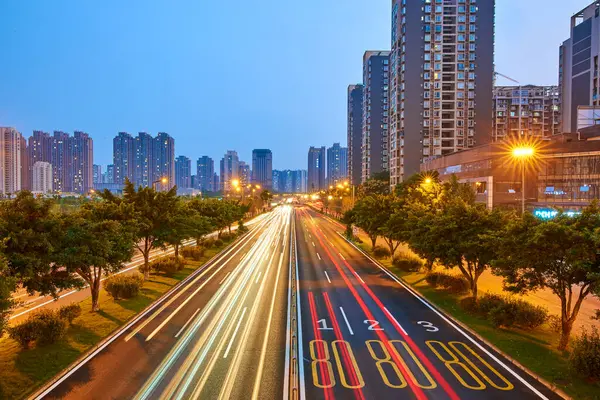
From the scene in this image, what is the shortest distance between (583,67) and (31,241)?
11551cm

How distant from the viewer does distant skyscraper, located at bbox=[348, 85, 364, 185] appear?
185000 millimetres

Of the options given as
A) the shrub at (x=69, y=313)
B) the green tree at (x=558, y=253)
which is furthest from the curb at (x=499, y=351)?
the shrub at (x=69, y=313)

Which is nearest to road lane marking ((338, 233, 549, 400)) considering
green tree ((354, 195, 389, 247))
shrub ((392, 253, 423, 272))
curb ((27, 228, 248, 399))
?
shrub ((392, 253, 423, 272))

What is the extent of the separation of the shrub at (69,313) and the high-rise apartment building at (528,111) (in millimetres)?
143915

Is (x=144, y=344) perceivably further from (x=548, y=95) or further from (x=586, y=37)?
(x=548, y=95)

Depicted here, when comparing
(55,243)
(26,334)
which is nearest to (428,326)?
(55,243)

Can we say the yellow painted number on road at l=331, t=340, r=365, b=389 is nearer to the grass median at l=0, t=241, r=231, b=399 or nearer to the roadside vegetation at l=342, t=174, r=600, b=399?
the roadside vegetation at l=342, t=174, r=600, b=399

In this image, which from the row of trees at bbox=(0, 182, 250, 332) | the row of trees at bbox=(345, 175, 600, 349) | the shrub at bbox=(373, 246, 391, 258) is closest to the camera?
the row of trees at bbox=(345, 175, 600, 349)

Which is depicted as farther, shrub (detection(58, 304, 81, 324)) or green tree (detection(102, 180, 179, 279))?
green tree (detection(102, 180, 179, 279))

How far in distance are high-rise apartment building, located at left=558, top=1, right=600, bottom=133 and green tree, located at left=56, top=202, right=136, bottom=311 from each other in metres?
95.3

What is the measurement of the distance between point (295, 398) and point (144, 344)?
8.44m

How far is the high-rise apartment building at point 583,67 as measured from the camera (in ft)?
291

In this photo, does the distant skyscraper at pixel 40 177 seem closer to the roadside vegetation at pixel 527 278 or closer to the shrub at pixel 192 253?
the shrub at pixel 192 253

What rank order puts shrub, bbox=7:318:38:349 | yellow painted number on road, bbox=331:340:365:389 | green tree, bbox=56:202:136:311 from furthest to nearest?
1. green tree, bbox=56:202:136:311
2. shrub, bbox=7:318:38:349
3. yellow painted number on road, bbox=331:340:365:389
